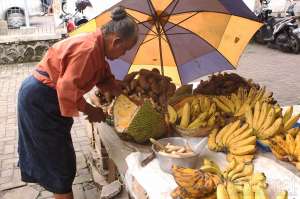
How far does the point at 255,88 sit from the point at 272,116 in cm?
69

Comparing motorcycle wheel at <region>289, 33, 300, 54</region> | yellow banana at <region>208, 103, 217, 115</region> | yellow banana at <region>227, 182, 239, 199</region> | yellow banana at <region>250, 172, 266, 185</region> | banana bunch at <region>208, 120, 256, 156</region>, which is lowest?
yellow banana at <region>227, 182, 239, 199</region>

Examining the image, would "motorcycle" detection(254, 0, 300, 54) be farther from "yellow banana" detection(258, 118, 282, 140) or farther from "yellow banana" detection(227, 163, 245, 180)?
"yellow banana" detection(227, 163, 245, 180)

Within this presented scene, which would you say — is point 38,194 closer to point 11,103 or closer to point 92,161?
point 92,161

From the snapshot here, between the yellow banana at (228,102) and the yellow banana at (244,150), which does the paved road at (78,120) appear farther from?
the yellow banana at (244,150)

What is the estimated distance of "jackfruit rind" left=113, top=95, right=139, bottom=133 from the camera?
101 inches

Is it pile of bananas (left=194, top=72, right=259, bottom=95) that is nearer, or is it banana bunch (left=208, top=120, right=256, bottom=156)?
banana bunch (left=208, top=120, right=256, bottom=156)

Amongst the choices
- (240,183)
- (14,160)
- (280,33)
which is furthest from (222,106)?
(280,33)

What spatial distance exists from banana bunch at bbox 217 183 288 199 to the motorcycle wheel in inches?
325

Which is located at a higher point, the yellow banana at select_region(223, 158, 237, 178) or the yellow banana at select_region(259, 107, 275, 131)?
the yellow banana at select_region(259, 107, 275, 131)

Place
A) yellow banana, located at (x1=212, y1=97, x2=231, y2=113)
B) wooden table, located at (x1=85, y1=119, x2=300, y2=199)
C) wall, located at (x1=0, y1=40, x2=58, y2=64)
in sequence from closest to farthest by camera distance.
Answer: wooden table, located at (x1=85, y1=119, x2=300, y2=199) → yellow banana, located at (x1=212, y1=97, x2=231, y2=113) → wall, located at (x1=0, y1=40, x2=58, y2=64)

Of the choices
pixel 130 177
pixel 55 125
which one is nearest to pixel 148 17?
pixel 55 125

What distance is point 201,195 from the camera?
5.74 ft

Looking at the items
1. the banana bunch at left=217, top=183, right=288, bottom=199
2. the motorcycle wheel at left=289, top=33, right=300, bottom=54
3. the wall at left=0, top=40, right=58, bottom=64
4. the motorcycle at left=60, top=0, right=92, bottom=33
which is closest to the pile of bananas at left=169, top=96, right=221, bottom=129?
the banana bunch at left=217, top=183, right=288, bottom=199

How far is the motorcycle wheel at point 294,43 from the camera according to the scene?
898 centimetres
